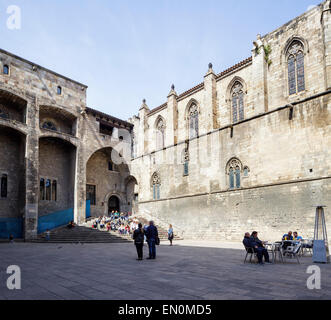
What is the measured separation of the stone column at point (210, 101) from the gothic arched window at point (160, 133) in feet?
19.3

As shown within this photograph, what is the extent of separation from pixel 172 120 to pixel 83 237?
483 inches

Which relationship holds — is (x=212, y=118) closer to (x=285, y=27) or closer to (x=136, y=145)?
A: (x=285, y=27)

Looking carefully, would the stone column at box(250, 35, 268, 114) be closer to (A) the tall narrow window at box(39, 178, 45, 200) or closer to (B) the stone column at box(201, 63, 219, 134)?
(B) the stone column at box(201, 63, 219, 134)

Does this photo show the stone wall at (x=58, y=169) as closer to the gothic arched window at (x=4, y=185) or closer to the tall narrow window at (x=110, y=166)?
the gothic arched window at (x=4, y=185)

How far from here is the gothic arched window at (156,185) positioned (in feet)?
85.4

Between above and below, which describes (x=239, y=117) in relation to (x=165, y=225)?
above

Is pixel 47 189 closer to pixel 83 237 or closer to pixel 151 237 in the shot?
pixel 83 237

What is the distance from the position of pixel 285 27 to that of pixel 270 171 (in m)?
9.44

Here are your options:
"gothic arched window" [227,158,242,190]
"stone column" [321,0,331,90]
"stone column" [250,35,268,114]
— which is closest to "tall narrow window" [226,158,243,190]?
"gothic arched window" [227,158,242,190]

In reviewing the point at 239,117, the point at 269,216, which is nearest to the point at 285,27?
the point at 239,117

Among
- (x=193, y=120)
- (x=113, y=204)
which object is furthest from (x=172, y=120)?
(x=113, y=204)

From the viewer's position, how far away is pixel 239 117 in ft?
69.8

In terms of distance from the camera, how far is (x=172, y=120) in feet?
84.3
